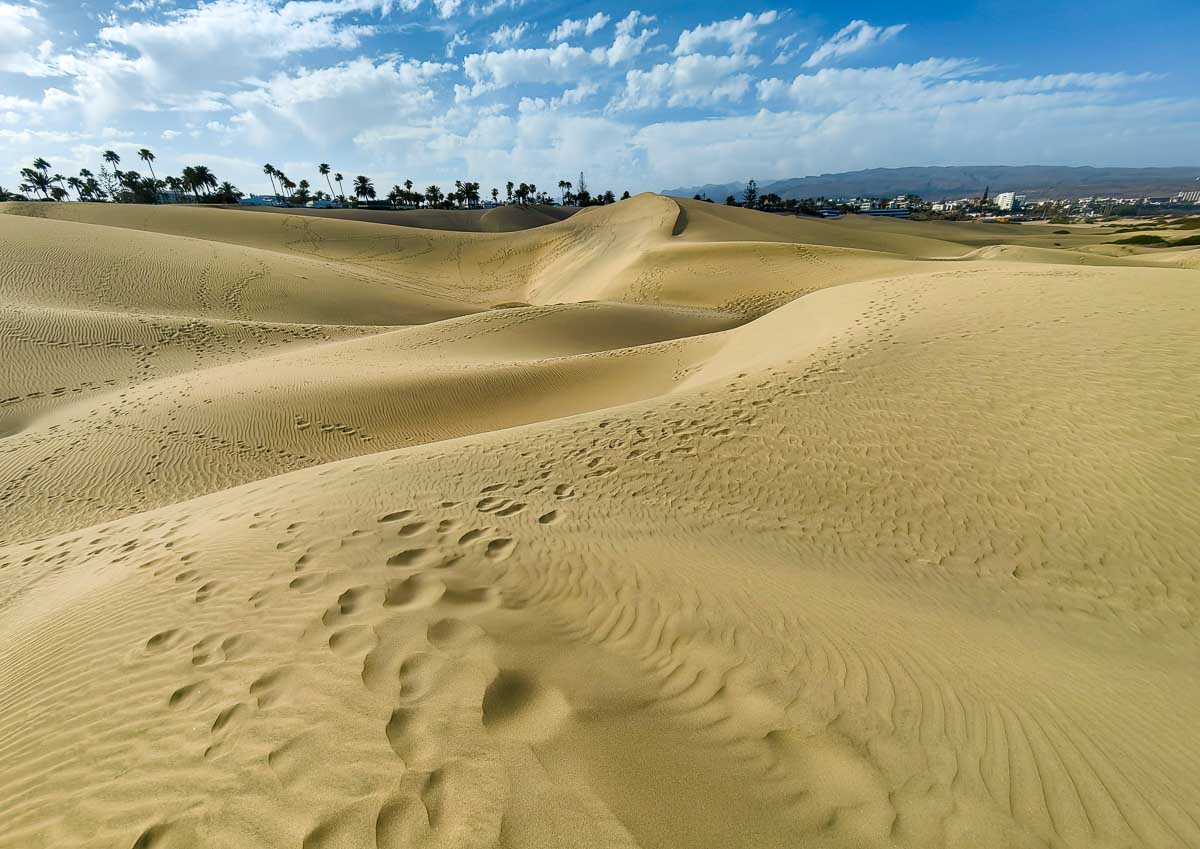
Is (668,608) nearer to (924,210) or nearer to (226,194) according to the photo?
(226,194)

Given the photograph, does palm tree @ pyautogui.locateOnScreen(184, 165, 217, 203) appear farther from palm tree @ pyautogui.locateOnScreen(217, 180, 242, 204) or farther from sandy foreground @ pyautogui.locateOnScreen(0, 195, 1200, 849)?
sandy foreground @ pyautogui.locateOnScreen(0, 195, 1200, 849)

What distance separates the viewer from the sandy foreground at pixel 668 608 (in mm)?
2264

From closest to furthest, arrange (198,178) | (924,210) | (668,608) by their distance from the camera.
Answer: (668,608) < (198,178) < (924,210)

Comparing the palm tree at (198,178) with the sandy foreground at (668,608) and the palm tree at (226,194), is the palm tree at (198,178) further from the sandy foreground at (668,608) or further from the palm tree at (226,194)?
the sandy foreground at (668,608)

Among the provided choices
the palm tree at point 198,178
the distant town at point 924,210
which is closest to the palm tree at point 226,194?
the palm tree at point 198,178

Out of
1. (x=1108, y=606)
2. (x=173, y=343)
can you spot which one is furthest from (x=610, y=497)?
(x=173, y=343)

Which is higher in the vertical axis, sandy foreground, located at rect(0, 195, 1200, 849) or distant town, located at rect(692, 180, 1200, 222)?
sandy foreground, located at rect(0, 195, 1200, 849)

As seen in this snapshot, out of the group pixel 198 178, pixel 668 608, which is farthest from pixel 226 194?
pixel 668 608

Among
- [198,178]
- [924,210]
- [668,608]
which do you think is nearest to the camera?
[668,608]

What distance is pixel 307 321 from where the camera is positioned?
74.0 feet

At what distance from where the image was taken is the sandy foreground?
226 centimetres

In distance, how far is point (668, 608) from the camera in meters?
3.63

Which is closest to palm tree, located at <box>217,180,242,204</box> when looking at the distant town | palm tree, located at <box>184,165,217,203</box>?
palm tree, located at <box>184,165,217,203</box>

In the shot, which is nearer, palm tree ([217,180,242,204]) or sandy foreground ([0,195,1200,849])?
sandy foreground ([0,195,1200,849])
